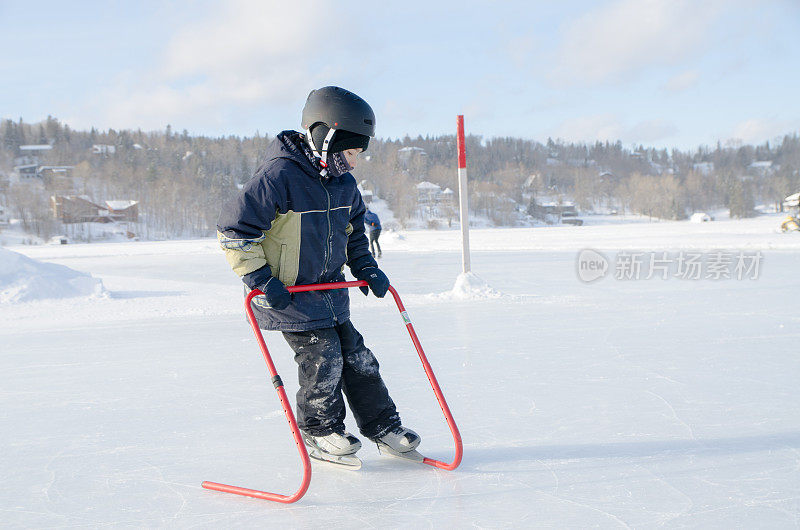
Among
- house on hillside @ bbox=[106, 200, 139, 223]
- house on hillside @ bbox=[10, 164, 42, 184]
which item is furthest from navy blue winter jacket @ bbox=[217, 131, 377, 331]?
house on hillside @ bbox=[10, 164, 42, 184]

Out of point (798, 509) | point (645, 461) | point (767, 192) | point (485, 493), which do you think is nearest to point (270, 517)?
point (485, 493)

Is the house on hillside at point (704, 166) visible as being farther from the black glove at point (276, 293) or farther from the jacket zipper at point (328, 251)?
the black glove at point (276, 293)

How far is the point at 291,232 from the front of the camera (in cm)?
225

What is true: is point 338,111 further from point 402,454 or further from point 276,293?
point 402,454

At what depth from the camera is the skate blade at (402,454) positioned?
231 centimetres

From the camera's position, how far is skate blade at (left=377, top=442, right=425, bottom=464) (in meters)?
2.31

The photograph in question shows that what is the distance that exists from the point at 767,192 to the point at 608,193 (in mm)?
24155

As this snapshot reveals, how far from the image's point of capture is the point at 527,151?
135250 millimetres

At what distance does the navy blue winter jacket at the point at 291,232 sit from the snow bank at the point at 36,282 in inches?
216

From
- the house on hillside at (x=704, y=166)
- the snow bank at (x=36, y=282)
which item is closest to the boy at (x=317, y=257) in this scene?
the snow bank at (x=36, y=282)

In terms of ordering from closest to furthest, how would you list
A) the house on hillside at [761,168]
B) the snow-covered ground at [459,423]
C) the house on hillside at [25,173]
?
the snow-covered ground at [459,423] → the house on hillside at [25,173] → the house on hillside at [761,168]

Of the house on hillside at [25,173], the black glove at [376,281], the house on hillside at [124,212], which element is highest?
the house on hillside at [25,173]

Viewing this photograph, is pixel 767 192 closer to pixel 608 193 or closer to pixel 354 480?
pixel 608 193

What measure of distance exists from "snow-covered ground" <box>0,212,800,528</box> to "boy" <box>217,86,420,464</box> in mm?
171
